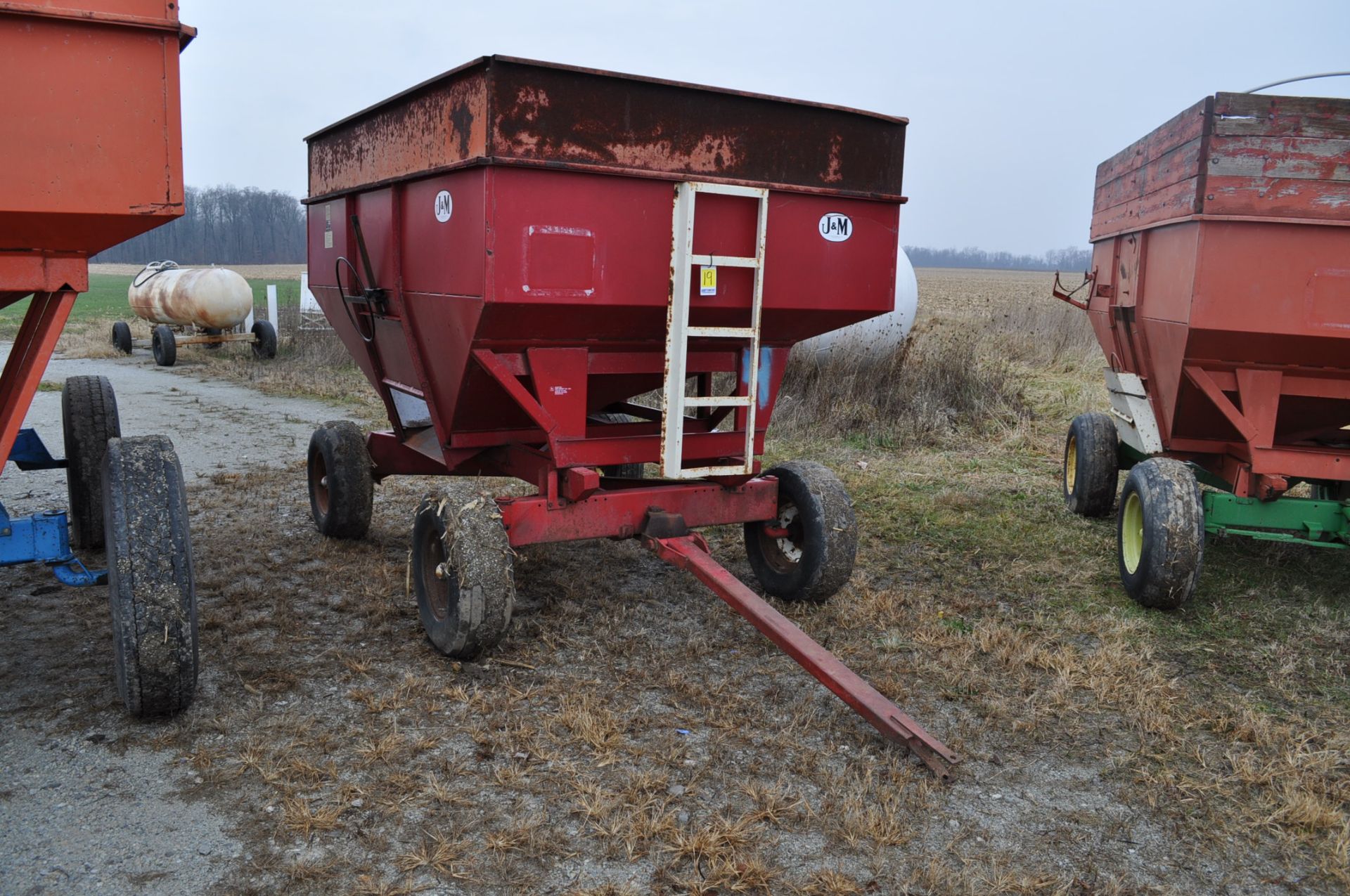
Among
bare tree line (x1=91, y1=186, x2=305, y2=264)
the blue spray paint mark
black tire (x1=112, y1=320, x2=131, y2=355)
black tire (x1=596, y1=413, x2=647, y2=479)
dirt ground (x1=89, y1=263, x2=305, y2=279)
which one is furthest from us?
bare tree line (x1=91, y1=186, x2=305, y2=264)

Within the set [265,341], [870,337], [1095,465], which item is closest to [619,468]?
[1095,465]

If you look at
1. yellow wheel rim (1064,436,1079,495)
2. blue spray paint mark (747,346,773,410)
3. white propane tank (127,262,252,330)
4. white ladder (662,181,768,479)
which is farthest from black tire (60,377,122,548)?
white propane tank (127,262,252,330)

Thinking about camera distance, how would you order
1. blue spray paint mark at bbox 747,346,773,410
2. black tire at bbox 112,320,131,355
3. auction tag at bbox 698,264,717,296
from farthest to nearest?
black tire at bbox 112,320,131,355, blue spray paint mark at bbox 747,346,773,410, auction tag at bbox 698,264,717,296

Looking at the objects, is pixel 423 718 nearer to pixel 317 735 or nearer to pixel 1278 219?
pixel 317 735

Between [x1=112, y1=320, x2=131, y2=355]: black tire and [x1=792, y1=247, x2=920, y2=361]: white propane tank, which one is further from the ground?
[x1=792, y1=247, x2=920, y2=361]: white propane tank

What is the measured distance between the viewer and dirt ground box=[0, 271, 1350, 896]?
2.66m

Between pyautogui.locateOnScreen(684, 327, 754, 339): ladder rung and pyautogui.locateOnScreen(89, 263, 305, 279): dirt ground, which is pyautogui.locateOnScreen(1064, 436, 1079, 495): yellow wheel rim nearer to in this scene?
pyautogui.locateOnScreen(684, 327, 754, 339): ladder rung

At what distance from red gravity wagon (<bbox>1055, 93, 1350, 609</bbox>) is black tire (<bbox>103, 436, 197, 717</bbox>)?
400cm

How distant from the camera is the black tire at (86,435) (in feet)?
15.9

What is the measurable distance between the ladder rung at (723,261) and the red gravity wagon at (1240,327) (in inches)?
83.4

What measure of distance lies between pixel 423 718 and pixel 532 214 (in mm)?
1886

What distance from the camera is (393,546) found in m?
5.64

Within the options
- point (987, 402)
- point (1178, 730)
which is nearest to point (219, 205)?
point (987, 402)

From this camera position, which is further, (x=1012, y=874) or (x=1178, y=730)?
(x=1178, y=730)
